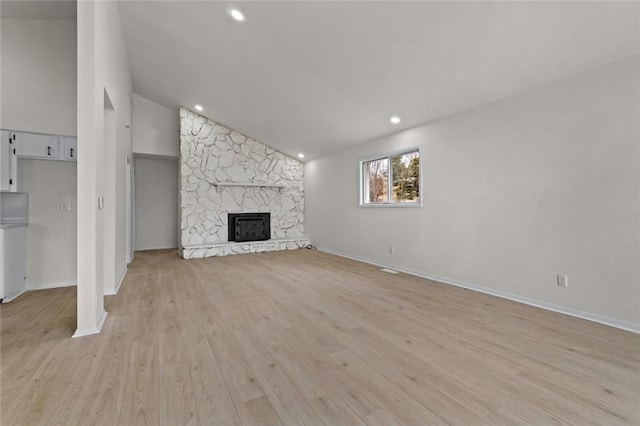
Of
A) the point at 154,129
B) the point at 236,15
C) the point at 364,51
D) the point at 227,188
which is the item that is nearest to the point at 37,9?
the point at 236,15

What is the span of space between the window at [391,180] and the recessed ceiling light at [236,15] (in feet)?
9.94

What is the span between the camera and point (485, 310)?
2.84 meters

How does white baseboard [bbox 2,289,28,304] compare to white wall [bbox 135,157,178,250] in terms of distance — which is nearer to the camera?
white baseboard [bbox 2,289,28,304]

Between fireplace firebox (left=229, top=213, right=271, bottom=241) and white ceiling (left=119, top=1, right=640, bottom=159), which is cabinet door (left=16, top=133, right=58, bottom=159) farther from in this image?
fireplace firebox (left=229, top=213, right=271, bottom=241)

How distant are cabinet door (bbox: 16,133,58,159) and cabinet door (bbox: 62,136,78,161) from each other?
74 millimetres

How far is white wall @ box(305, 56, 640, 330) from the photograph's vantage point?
8.02ft

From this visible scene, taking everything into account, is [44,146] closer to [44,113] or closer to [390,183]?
[44,113]

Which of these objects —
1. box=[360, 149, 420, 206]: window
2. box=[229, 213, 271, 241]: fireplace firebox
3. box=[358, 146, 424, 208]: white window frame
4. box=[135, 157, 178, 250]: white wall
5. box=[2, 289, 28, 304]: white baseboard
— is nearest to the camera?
box=[2, 289, 28, 304]: white baseboard

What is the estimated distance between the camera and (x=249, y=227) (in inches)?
266

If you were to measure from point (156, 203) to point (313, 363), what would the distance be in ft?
22.9

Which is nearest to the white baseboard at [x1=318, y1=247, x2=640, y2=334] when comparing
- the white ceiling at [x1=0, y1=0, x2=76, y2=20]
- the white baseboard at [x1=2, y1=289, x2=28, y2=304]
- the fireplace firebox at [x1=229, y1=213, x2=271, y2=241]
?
the fireplace firebox at [x1=229, y1=213, x2=271, y2=241]

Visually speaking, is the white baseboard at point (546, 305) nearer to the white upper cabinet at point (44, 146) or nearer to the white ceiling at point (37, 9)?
the white upper cabinet at point (44, 146)

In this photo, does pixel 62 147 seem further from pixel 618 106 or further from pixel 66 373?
pixel 618 106

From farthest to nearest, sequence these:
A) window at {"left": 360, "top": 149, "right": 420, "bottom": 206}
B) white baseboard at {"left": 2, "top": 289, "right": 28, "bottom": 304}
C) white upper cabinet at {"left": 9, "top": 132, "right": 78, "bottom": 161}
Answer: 1. window at {"left": 360, "top": 149, "right": 420, "bottom": 206}
2. white upper cabinet at {"left": 9, "top": 132, "right": 78, "bottom": 161}
3. white baseboard at {"left": 2, "top": 289, "right": 28, "bottom": 304}
